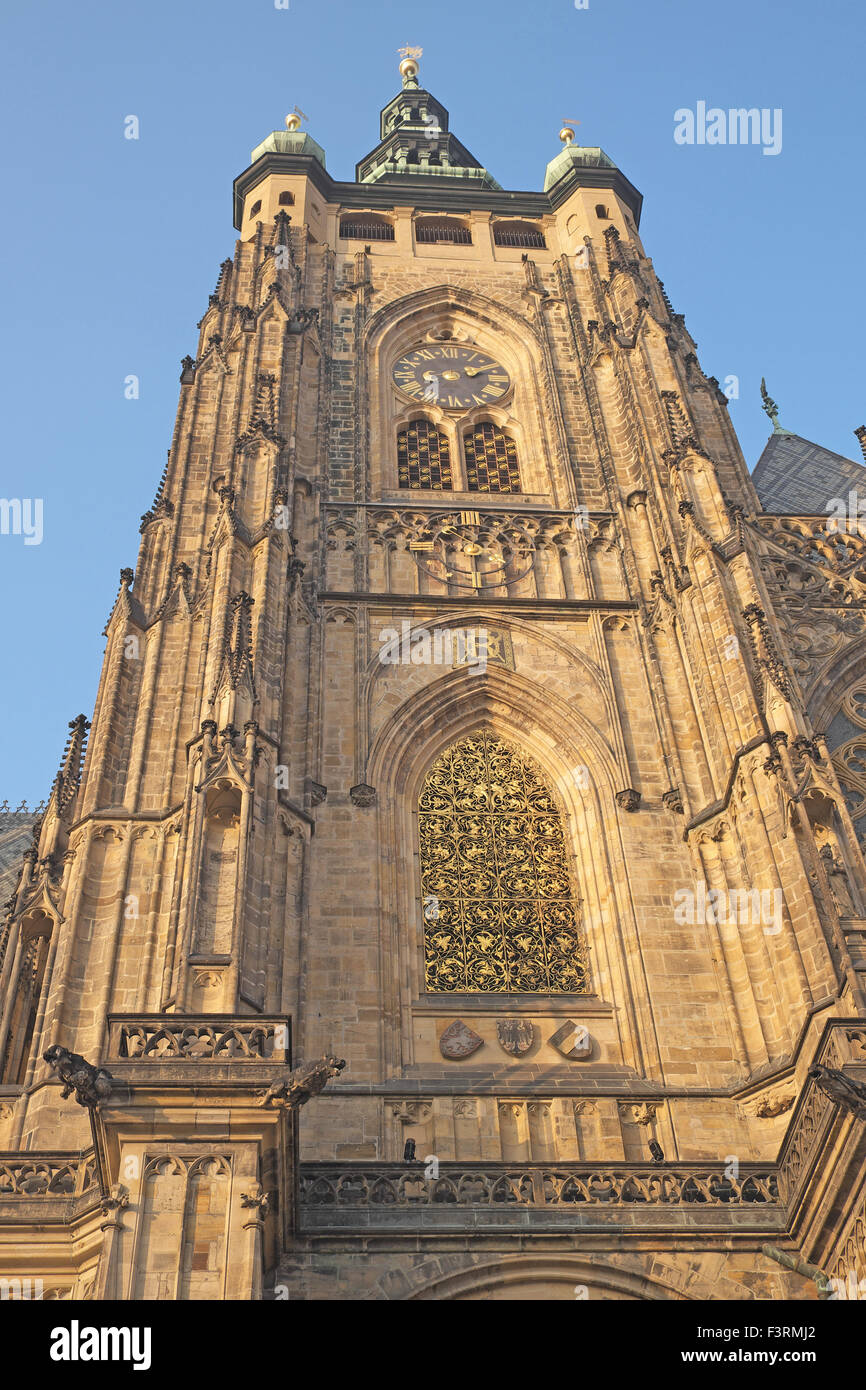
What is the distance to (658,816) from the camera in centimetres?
1986

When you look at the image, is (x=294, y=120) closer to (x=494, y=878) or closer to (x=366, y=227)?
(x=366, y=227)

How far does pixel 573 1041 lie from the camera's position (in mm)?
17578

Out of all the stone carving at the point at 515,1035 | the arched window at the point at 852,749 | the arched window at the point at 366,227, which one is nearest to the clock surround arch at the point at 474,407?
the arched window at the point at 366,227

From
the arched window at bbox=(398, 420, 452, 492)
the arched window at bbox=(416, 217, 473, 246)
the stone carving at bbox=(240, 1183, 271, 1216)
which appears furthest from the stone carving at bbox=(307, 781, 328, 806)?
the arched window at bbox=(416, 217, 473, 246)

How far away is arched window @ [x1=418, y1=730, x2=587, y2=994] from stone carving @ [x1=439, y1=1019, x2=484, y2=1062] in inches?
23.9

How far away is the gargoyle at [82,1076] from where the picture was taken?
39.3ft

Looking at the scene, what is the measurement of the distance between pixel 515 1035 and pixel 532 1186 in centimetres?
316

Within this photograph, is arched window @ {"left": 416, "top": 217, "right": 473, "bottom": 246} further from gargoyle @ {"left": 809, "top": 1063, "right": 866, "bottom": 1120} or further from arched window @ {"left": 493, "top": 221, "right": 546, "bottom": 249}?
gargoyle @ {"left": 809, "top": 1063, "right": 866, "bottom": 1120}

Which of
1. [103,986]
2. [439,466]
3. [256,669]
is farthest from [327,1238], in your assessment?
[439,466]

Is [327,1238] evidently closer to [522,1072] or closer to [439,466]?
[522,1072]

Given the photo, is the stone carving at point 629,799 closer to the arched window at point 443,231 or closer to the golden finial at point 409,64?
the arched window at point 443,231

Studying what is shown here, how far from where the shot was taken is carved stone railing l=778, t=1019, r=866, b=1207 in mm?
13969

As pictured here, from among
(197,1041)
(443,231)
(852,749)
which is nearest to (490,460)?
(443,231)

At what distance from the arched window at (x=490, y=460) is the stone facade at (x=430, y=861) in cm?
24
